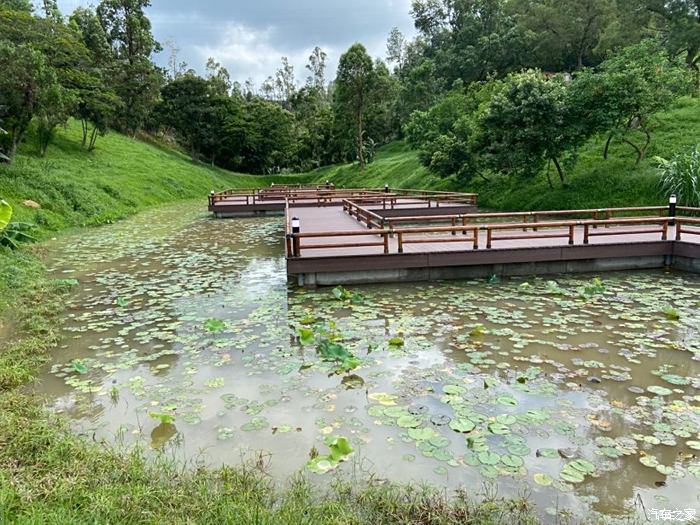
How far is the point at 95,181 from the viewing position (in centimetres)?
2458

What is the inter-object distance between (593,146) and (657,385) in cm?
1924

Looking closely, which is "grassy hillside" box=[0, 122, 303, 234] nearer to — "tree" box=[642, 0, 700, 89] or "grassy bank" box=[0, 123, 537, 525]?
"grassy bank" box=[0, 123, 537, 525]

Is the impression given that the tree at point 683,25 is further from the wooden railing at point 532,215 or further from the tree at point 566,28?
the wooden railing at point 532,215

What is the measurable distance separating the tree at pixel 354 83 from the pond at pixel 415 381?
112ft

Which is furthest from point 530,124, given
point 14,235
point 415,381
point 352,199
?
point 14,235

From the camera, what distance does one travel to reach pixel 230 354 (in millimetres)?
6367

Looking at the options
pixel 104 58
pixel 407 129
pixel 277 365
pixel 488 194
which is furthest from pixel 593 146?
pixel 104 58

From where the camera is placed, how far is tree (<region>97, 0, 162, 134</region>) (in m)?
40.1

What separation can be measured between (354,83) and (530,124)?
2608 centimetres

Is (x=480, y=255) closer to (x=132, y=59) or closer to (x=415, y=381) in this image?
(x=415, y=381)

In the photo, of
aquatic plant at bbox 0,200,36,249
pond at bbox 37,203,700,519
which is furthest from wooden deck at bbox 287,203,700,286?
aquatic plant at bbox 0,200,36,249

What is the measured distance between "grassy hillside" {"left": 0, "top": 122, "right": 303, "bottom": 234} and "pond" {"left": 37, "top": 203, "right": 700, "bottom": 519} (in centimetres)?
1011

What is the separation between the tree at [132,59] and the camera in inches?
1580

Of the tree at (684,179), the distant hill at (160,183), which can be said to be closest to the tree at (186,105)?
the distant hill at (160,183)
